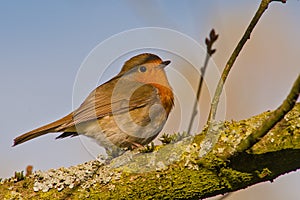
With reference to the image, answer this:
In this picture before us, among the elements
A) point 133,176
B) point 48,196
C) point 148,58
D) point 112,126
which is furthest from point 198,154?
point 148,58

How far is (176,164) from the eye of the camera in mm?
2527

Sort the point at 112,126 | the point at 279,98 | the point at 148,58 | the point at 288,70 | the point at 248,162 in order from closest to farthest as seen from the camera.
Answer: the point at 248,162 → the point at 112,126 → the point at 148,58 → the point at 279,98 → the point at 288,70

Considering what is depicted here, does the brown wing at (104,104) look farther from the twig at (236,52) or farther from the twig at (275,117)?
the twig at (275,117)

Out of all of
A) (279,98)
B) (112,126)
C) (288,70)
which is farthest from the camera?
(288,70)

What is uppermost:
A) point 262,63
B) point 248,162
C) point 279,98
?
point 262,63

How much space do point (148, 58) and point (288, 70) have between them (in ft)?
5.93

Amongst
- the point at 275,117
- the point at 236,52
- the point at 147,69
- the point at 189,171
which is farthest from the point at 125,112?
the point at 275,117

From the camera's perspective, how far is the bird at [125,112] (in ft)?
13.4

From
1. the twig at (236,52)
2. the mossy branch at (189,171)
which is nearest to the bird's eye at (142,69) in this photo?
the twig at (236,52)

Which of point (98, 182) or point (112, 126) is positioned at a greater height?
point (112, 126)

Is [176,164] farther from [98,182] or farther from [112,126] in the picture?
[112,126]

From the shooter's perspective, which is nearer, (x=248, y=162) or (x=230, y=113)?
(x=248, y=162)

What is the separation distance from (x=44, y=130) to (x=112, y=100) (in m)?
0.63

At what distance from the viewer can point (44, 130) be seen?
422cm
